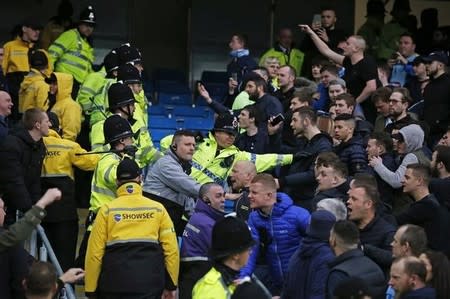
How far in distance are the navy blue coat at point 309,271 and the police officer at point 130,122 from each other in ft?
10.6

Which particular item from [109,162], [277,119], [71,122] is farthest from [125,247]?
[71,122]

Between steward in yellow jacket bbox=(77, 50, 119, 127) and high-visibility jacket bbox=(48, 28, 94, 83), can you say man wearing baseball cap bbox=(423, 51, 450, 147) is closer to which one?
steward in yellow jacket bbox=(77, 50, 119, 127)

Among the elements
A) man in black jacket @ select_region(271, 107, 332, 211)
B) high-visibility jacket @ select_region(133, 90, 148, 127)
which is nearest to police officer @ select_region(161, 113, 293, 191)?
man in black jacket @ select_region(271, 107, 332, 211)

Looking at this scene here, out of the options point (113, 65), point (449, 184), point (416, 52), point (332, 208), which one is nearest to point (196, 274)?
point (332, 208)

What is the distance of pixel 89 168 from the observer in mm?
12477

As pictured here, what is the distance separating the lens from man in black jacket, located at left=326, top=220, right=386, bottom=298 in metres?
8.95

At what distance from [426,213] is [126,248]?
254 cm

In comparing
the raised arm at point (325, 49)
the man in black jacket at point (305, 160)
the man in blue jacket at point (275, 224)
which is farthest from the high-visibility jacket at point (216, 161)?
the raised arm at point (325, 49)

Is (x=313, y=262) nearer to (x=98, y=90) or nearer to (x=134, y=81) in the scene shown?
(x=134, y=81)

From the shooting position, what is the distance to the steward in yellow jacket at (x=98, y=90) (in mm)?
14359

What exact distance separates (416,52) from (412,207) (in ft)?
25.6

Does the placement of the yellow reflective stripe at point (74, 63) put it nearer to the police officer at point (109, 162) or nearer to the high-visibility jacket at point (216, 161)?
the high-visibility jacket at point (216, 161)

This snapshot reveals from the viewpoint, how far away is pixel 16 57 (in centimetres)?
1661

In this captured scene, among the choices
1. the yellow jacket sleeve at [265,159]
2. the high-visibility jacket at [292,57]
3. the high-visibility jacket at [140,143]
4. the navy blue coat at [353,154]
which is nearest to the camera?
the navy blue coat at [353,154]
